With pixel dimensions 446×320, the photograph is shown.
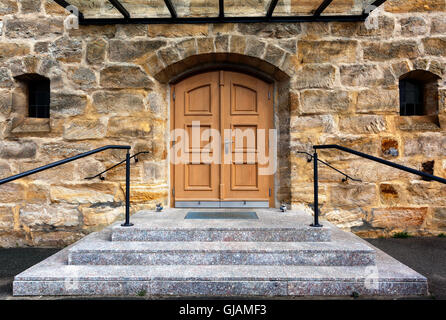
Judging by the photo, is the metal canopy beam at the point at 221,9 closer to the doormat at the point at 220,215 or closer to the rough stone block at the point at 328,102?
the rough stone block at the point at 328,102

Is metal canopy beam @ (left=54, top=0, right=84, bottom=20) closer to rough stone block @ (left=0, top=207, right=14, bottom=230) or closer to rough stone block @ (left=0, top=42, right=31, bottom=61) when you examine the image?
rough stone block @ (left=0, top=42, right=31, bottom=61)

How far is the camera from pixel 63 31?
338 centimetres

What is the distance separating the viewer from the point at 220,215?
10.2 ft

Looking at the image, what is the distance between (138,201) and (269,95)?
2221 mm

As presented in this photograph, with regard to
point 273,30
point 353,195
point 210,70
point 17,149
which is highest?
point 273,30

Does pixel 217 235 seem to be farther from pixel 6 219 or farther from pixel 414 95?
pixel 414 95

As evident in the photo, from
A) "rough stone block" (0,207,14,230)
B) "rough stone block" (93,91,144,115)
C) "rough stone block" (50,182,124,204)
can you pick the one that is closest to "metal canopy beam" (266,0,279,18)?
"rough stone block" (93,91,144,115)

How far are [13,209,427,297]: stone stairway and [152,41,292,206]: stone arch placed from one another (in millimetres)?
909

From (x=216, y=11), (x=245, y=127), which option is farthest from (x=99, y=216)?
(x=216, y=11)

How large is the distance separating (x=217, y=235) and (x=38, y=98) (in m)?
3.06

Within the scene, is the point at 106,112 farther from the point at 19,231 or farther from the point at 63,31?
the point at 19,231

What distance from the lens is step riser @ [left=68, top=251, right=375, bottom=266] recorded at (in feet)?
7.31
